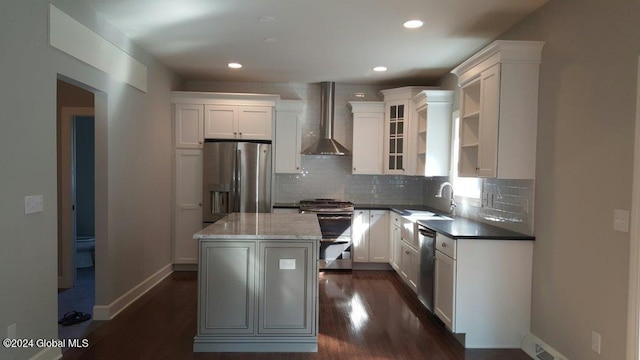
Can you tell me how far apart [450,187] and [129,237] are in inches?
145

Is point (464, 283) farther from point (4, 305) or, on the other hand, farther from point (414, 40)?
point (4, 305)

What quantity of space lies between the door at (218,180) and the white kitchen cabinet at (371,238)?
69.9 inches

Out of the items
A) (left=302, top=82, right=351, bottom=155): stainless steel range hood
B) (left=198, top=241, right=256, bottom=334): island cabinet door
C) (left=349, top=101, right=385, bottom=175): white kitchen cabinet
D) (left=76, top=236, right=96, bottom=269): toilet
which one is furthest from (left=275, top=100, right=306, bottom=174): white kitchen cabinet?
(left=76, top=236, right=96, bottom=269): toilet

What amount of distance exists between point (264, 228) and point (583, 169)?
2335 mm

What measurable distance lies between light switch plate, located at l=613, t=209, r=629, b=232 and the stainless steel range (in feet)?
11.2

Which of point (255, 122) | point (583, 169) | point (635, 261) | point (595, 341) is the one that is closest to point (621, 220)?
point (635, 261)

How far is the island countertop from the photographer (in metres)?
2.94

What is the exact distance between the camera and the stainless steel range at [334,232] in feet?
17.8

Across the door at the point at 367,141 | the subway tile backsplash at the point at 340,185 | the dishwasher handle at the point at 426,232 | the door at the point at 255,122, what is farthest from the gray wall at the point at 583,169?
the door at the point at 255,122

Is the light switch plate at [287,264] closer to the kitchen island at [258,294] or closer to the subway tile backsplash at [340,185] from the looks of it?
the kitchen island at [258,294]

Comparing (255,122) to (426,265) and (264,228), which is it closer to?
(264,228)

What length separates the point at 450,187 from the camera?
4824 mm

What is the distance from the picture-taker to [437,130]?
493 centimetres

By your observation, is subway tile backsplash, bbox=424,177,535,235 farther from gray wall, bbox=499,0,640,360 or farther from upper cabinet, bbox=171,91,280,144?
upper cabinet, bbox=171,91,280,144
